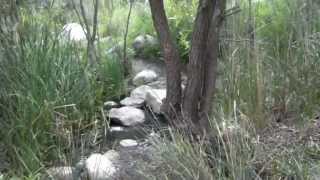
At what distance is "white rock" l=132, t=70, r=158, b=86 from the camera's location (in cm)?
522

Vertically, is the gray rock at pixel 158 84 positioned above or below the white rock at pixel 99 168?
above

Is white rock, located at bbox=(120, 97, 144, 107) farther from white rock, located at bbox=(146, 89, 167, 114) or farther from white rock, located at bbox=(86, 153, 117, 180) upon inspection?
white rock, located at bbox=(86, 153, 117, 180)

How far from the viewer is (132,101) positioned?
459 centimetres

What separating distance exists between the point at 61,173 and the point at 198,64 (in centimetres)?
95

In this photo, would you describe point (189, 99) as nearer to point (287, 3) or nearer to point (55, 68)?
point (55, 68)

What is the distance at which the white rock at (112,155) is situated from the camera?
328cm

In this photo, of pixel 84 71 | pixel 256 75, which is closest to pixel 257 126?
pixel 256 75

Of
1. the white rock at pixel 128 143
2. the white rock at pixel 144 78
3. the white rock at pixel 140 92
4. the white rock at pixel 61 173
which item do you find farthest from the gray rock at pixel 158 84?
the white rock at pixel 61 173

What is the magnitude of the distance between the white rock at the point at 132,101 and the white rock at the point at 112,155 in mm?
1061

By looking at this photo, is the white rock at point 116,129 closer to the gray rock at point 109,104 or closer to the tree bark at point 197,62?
the gray rock at point 109,104

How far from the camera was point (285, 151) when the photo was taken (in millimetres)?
2582

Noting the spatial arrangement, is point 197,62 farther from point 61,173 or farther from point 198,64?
point 61,173

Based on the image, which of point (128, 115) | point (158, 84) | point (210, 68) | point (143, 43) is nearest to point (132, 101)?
point (128, 115)

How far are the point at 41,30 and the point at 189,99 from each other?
145 centimetres
